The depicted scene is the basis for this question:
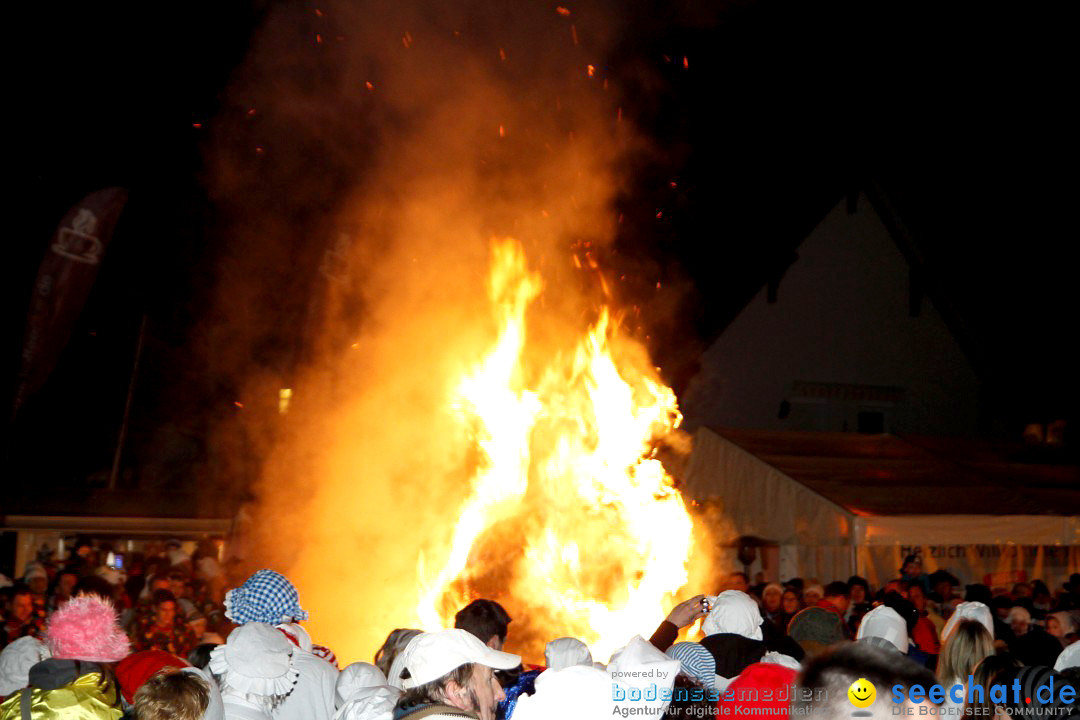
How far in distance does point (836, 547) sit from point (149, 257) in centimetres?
1048

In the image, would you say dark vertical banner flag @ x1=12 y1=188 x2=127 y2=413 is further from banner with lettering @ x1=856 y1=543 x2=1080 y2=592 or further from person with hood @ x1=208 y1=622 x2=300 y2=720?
person with hood @ x1=208 y1=622 x2=300 y2=720

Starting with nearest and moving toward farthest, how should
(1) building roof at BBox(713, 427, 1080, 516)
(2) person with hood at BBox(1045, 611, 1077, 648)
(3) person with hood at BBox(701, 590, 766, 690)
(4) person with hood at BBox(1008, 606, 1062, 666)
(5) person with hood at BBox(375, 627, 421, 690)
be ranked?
(5) person with hood at BBox(375, 627, 421, 690) → (3) person with hood at BBox(701, 590, 766, 690) → (4) person with hood at BBox(1008, 606, 1062, 666) → (2) person with hood at BBox(1045, 611, 1077, 648) → (1) building roof at BBox(713, 427, 1080, 516)

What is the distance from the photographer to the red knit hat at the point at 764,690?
3.18 meters

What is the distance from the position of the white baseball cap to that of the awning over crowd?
8.84 meters

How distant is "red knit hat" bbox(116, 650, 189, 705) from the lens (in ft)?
13.4

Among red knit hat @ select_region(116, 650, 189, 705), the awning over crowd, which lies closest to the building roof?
the awning over crowd

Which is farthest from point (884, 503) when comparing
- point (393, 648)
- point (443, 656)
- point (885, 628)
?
point (443, 656)

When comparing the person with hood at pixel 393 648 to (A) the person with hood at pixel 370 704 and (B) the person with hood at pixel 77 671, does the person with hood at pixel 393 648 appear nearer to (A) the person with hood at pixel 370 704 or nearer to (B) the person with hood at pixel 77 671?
(A) the person with hood at pixel 370 704

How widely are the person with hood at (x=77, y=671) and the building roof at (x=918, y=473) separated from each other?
893 centimetres

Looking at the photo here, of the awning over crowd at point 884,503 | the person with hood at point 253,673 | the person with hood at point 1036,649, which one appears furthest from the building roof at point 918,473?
the person with hood at point 253,673

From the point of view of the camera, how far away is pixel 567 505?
8477mm

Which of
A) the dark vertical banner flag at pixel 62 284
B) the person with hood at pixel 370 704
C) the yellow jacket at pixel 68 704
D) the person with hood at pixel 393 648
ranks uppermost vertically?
the dark vertical banner flag at pixel 62 284

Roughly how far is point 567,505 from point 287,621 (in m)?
4.70

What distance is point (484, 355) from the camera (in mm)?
10156
